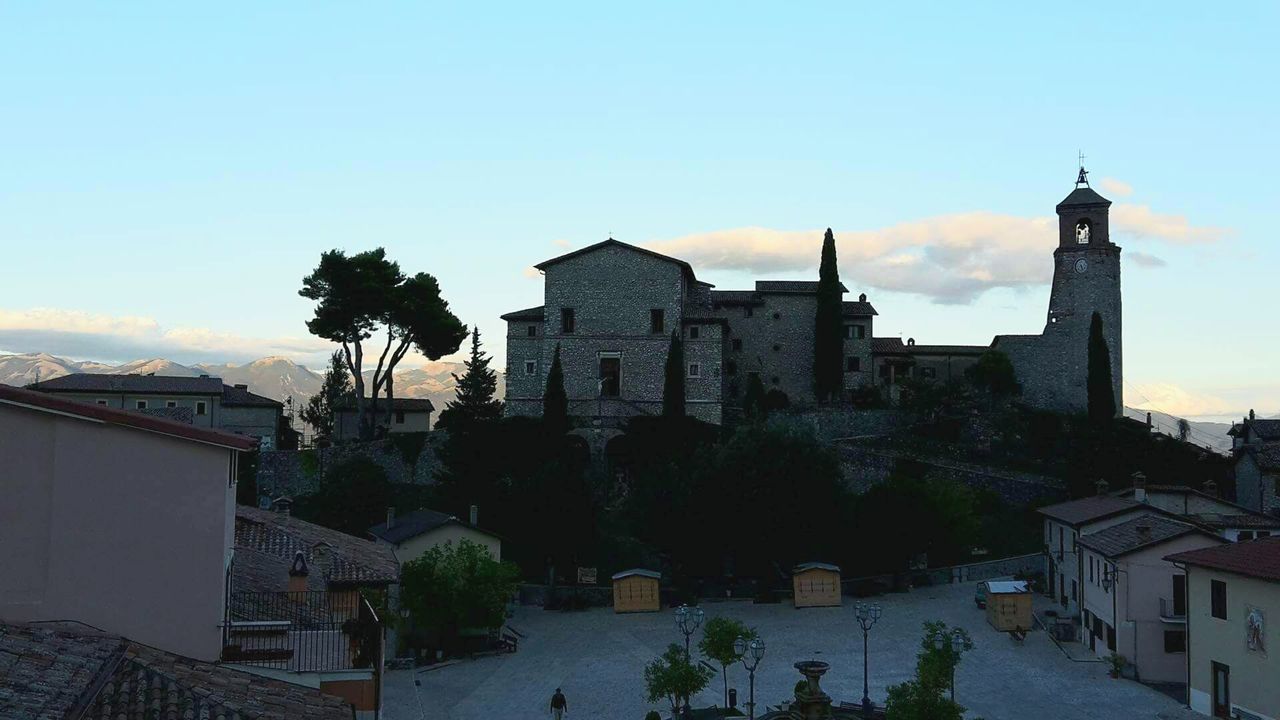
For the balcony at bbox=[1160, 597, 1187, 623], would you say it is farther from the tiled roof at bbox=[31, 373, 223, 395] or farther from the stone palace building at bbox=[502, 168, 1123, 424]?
the tiled roof at bbox=[31, 373, 223, 395]

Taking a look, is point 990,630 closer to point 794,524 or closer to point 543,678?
point 794,524

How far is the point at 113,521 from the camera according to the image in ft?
41.1

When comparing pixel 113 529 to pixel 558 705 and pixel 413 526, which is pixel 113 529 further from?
pixel 413 526

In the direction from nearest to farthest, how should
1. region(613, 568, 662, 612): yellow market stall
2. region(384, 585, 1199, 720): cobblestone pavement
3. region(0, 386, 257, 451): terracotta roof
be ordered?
region(0, 386, 257, 451): terracotta roof < region(384, 585, 1199, 720): cobblestone pavement < region(613, 568, 662, 612): yellow market stall

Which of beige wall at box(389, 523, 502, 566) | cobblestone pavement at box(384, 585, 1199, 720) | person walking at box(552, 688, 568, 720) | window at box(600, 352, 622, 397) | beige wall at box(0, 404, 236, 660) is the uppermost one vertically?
window at box(600, 352, 622, 397)

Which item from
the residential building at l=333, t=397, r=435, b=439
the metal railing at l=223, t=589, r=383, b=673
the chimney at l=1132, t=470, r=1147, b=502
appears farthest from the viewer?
the residential building at l=333, t=397, r=435, b=439

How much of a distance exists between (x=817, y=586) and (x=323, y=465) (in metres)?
28.8

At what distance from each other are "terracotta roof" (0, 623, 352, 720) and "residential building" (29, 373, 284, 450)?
47.7 m

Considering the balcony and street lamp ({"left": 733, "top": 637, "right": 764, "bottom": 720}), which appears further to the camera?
the balcony

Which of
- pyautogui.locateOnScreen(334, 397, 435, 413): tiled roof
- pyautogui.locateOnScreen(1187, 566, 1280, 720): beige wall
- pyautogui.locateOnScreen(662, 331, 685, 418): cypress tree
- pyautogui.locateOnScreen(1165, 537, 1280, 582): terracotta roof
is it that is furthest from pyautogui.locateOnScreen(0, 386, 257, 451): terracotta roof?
pyautogui.locateOnScreen(334, 397, 435, 413): tiled roof

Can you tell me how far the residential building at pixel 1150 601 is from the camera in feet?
98.5

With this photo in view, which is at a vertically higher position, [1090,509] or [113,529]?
[113,529]

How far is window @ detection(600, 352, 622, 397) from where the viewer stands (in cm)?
6075

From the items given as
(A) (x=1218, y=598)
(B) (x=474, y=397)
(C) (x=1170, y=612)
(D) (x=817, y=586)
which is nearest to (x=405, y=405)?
(B) (x=474, y=397)
